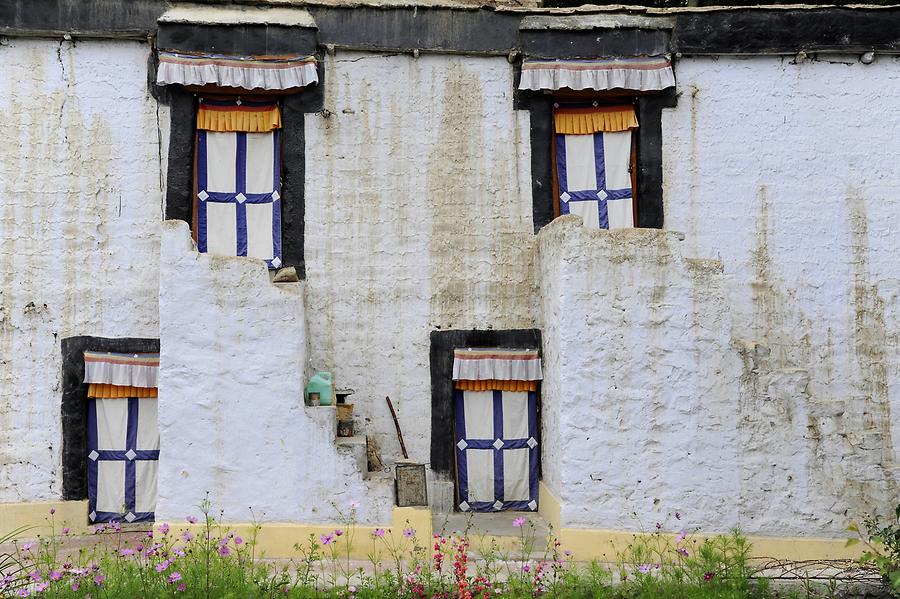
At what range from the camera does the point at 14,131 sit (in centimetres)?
996

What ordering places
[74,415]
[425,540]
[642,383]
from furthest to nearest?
[74,415]
[642,383]
[425,540]

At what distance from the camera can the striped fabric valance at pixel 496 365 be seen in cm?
1017

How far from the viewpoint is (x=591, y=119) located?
10633 mm

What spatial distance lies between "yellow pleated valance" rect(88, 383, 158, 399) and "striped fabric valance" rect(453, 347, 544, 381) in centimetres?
364

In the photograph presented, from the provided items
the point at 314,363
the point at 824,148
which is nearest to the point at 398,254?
the point at 314,363

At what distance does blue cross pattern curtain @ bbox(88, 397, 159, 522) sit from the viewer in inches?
391

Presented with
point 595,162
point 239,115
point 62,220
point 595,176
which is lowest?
point 62,220

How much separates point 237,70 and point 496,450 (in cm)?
551

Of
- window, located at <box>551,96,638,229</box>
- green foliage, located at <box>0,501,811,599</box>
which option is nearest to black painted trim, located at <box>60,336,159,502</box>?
green foliage, located at <box>0,501,811,599</box>

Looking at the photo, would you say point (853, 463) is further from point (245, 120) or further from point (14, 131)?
point (14, 131)

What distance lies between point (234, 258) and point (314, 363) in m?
1.87

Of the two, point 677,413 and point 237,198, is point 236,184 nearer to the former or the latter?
point 237,198

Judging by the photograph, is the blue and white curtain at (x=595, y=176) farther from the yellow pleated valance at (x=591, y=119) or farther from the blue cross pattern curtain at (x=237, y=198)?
the blue cross pattern curtain at (x=237, y=198)

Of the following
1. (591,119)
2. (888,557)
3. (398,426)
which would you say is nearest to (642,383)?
(888,557)
